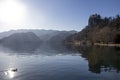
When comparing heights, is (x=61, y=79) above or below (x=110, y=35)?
below

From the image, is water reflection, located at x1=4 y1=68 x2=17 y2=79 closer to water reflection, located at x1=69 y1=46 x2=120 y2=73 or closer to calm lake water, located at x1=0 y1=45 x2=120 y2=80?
calm lake water, located at x1=0 y1=45 x2=120 y2=80

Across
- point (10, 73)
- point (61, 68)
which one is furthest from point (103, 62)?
point (10, 73)

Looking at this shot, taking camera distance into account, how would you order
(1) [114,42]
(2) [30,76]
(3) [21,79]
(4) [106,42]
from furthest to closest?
1. (4) [106,42]
2. (1) [114,42]
3. (2) [30,76]
4. (3) [21,79]

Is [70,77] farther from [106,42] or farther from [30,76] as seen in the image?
[106,42]

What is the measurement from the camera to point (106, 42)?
655 feet

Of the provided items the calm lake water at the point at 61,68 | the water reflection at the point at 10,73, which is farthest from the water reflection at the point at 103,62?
the water reflection at the point at 10,73

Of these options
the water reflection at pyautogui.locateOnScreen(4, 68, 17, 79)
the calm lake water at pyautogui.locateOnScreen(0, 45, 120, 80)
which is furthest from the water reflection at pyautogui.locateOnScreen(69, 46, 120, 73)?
the water reflection at pyautogui.locateOnScreen(4, 68, 17, 79)

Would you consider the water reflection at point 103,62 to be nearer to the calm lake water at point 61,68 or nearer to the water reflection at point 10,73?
the calm lake water at point 61,68

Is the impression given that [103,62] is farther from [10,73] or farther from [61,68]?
[10,73]

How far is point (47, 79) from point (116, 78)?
15.5 metres

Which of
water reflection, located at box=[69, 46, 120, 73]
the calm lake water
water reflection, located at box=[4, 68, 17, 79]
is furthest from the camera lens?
water reflection, located at box=[69, 46, 120, 73]

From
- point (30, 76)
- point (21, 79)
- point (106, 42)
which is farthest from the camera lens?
point (106, 42)

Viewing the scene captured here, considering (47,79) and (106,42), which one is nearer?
(47,79)

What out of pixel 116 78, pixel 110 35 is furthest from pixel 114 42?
pixel 116 78
